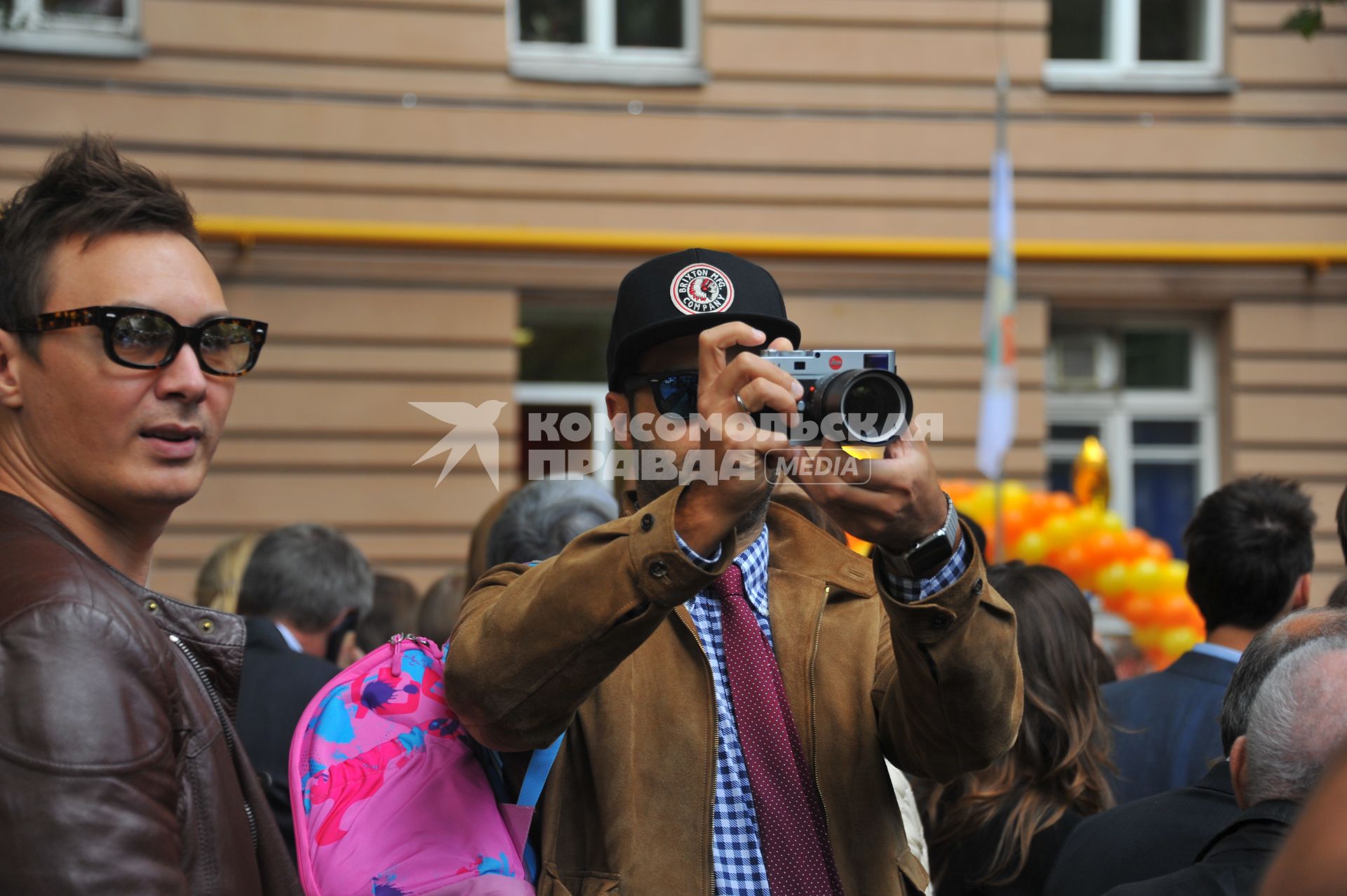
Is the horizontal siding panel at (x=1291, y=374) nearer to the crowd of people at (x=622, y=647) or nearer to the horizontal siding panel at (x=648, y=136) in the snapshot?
the horizontal siding panel at (x=648, y=136)

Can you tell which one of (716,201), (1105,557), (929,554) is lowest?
(1105,557)

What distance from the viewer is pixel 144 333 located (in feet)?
5.50

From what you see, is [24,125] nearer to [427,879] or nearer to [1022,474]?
[1022,474]

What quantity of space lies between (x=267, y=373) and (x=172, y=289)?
7.13 m

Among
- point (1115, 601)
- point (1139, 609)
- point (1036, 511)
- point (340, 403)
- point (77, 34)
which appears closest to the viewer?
point (1139, 609)

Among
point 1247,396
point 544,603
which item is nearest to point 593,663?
point 544,603

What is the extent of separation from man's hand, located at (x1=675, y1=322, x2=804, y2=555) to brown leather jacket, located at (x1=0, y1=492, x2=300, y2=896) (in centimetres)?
64

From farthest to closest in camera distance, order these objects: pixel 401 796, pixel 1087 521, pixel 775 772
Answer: pixel 1087 521 → pixel 775 772 → pixel 401 796

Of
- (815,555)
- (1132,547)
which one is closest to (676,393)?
(815,555)

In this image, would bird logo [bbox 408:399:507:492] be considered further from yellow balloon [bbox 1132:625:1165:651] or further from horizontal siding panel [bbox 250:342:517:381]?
yellow balloon [bbox 1132:625:1165:651]

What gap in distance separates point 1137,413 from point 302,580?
7.37 metres

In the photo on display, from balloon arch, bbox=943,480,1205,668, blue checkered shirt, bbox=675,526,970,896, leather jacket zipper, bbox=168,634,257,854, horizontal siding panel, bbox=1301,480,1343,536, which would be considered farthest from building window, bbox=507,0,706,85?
leather jacket zipper, bbox=168,634,257,854

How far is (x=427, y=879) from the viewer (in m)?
1.76
